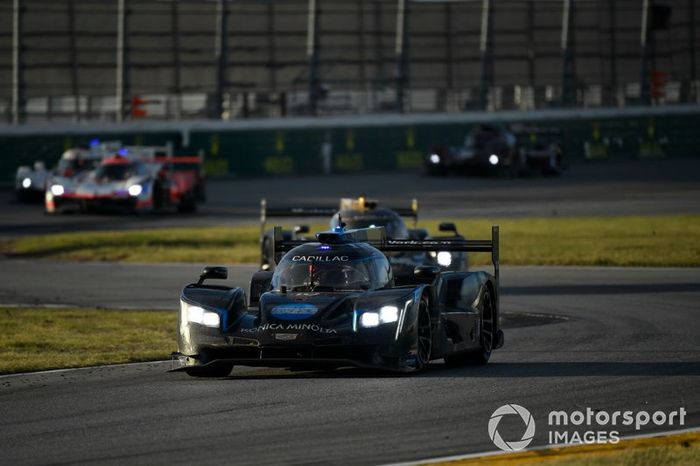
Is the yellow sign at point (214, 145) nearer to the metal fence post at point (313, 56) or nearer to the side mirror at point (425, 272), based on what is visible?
the metal fence post at point (313, 56)

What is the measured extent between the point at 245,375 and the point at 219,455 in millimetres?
4230

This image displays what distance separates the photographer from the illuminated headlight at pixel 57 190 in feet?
135

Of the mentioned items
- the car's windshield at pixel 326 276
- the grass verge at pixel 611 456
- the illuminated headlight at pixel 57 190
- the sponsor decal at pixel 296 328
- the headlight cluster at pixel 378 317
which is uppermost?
the car's windshield at pixel 326 276

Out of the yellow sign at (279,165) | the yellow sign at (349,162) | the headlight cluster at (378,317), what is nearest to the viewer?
the headlight cluster at (378,317)

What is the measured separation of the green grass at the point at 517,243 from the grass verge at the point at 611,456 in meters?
17.6

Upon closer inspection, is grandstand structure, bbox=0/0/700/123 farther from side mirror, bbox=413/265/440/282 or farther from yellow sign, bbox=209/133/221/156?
side mirror, bbox=413/265/440/282

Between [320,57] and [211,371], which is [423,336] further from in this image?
[320,57]

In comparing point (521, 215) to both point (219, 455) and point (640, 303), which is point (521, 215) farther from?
point (219, 455)

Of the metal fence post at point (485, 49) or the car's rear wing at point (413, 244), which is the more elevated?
the metal fence post at point (485, 49)

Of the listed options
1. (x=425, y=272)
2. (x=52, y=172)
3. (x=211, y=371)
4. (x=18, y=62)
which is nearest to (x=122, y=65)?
(x=18, y=62)

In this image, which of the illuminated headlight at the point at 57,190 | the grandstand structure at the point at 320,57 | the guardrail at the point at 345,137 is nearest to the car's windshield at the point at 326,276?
the illuminated headlight at the point at 57,190

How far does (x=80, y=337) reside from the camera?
698 inches

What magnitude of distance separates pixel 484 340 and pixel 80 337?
5.26 meters

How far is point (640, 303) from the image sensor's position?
20.7 metres
